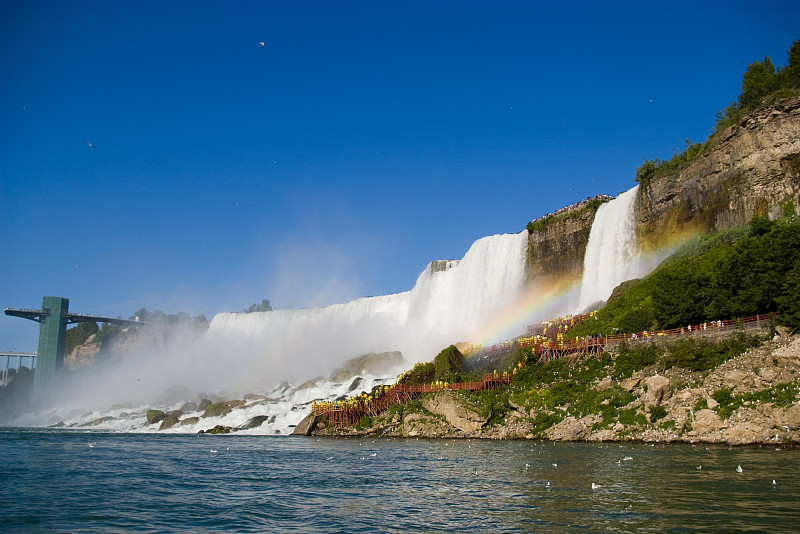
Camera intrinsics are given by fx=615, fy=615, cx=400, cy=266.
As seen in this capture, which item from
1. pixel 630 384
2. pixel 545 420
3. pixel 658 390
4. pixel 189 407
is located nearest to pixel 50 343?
pixel 189 407

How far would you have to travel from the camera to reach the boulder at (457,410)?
34562 mm

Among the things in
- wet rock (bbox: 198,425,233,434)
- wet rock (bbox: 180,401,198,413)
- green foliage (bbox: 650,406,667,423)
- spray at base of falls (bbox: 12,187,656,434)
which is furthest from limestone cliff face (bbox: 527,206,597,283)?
wet rock (bbox: 180,401,198,413)

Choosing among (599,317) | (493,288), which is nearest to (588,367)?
(599,317)

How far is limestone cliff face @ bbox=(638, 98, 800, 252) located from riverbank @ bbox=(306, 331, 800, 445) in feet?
54.7

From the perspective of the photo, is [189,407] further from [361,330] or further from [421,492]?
[421,492]

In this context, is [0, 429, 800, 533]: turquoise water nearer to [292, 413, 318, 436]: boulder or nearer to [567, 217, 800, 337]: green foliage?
[567, 217, 800, 337]: green foliage

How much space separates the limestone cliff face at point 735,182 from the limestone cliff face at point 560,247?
7.57m

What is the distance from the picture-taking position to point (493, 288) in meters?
62.6

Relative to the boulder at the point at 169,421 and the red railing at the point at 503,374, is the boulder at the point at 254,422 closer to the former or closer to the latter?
the red railing at the point at 503,374

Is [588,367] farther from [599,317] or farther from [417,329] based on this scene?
[417,329]

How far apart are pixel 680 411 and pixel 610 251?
27346 millimetres

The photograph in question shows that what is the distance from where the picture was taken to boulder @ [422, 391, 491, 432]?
34562mm

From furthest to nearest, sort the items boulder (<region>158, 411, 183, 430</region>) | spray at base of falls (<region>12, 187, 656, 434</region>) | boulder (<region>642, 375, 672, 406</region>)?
boulder (<region>158, 411, 183, 430</region>)
spray at base of falls (<region>12, 187, 656, 434</region>)
boulder (<region>642, 375, 672, 406</region>)

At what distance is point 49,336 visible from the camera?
10169 centimetres
